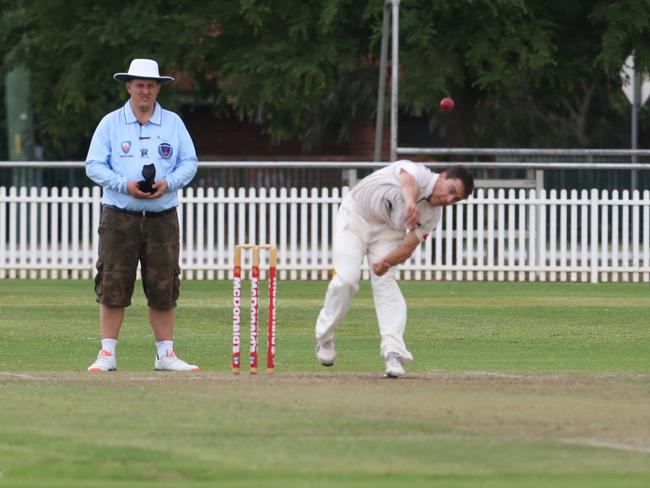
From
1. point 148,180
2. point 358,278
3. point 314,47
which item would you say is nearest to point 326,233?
point 314,47

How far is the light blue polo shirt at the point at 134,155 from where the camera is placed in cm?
1184

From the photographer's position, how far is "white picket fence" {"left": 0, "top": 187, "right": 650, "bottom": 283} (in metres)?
22.6

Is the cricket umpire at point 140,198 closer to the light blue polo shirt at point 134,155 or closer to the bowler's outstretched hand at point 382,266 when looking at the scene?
the light blue polo shirt at point 134,155

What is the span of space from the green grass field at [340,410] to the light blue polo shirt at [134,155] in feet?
3.70

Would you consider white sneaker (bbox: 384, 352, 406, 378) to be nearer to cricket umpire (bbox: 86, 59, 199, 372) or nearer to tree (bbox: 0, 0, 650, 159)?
cricket umpire (bbox: 86, 59, 199, 372)

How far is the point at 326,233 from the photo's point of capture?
22.6 metres

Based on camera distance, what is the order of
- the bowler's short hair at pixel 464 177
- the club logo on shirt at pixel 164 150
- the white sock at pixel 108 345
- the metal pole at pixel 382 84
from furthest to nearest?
the metal pole at pixel 382 84
the white sock at pixel 108 345
the club logo on shirt at pixel 164 150
the bowler's short hair at pixel 464 177

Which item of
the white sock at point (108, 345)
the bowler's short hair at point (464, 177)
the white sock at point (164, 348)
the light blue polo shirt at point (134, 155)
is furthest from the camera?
the white sock at point (164, 348)

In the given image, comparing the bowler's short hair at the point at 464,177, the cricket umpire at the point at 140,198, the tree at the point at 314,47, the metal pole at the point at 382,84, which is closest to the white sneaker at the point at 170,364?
the cricket umpire at the point at 140,198

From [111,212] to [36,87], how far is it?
22.3 m

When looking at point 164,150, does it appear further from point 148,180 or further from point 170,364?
point 170,364

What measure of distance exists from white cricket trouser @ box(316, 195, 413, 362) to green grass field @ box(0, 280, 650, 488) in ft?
0.99

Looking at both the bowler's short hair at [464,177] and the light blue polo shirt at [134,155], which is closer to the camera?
the bowler's short hair at [464,177]

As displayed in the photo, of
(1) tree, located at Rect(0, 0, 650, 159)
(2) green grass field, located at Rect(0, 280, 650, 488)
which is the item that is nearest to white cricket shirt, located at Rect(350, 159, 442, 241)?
(2) green grass field, located at Rect(0, 280, 650, 488)
